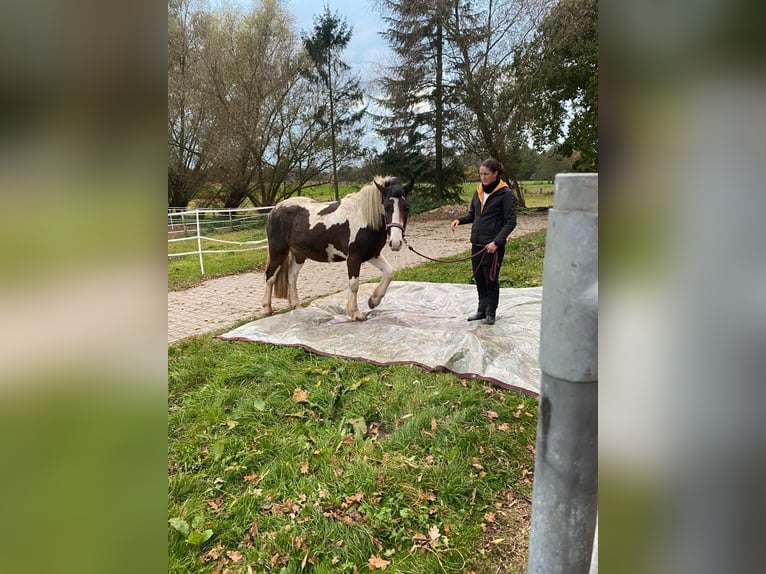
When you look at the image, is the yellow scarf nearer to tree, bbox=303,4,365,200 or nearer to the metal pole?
the metal pole

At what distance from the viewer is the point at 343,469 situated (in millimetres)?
2312

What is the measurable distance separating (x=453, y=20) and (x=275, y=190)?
8.55m

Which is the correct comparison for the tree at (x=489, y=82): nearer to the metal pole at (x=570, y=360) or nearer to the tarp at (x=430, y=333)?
the tarp at (x=430, y=333)

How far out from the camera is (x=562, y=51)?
39.8 feet

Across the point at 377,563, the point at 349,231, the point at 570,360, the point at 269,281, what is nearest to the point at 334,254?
the point at 349,231

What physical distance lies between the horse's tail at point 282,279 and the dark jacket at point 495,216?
7.07 feet

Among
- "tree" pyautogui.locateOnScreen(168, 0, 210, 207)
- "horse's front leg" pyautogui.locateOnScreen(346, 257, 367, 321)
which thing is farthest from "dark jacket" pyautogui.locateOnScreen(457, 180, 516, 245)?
"tree" pyautogui.locateOnScreen(168, 0, 210, 207)

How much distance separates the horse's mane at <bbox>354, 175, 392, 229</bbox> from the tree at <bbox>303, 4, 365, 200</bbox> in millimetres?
11100

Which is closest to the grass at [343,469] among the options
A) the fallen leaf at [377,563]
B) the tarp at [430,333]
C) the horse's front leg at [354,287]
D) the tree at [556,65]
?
the fallen leaf at [377,563]

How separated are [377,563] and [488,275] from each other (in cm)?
280

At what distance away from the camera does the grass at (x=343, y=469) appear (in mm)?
1846
